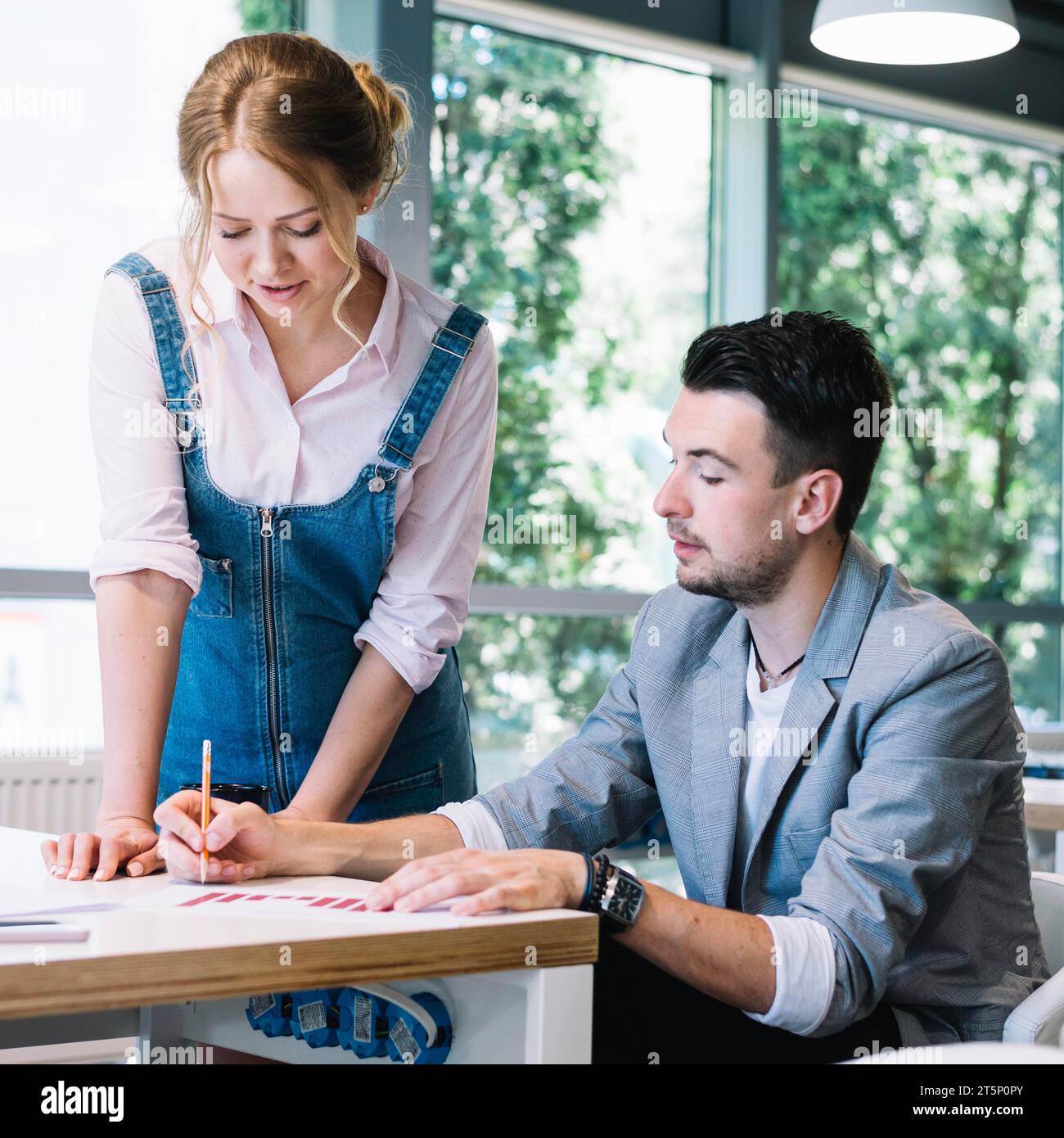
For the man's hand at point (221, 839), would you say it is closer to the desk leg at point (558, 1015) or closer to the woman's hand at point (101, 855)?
the woman's hand at point (101, 855)

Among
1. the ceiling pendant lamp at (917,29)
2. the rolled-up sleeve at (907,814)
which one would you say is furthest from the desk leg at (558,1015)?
the ceiling pendant lamp at (917,29)

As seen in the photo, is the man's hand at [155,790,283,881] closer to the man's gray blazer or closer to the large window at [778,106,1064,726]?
the man's gray blazer

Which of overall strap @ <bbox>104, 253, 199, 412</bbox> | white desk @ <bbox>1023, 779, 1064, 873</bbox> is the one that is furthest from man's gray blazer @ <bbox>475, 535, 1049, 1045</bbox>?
white desk @ <bbox>1023, 779, 1064, 873</bbox>

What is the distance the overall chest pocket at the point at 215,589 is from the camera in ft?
6.01

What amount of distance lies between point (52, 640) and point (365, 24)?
187 centimetres

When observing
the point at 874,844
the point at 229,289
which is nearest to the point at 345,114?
the point at 229,289

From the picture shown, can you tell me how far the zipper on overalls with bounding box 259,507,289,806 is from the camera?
1818 millimetres

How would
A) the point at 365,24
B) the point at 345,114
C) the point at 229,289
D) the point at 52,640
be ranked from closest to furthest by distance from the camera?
1. the point at 345,114
2. the point at 229,289
3. the point at 52,640
4. the point at 365,24

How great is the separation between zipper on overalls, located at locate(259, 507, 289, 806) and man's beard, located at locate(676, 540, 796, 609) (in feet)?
1.67

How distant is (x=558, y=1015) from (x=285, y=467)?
89cm

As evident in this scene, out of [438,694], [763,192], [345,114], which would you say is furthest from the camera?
[763,192]

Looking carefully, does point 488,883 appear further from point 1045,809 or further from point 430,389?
point 1045,809

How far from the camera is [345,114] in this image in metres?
1.68
